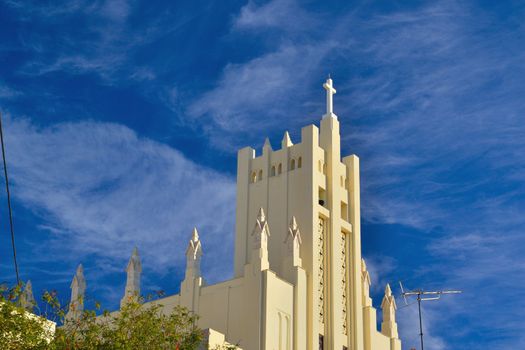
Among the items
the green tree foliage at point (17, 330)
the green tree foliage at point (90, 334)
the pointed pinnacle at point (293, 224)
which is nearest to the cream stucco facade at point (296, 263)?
the pointed pinnacle at point (293, 224)

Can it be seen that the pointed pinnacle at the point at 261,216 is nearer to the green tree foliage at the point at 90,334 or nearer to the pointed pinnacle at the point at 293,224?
the pointed pinnacle at the point at 293,224

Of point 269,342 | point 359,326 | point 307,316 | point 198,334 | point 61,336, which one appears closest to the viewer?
point 61,336

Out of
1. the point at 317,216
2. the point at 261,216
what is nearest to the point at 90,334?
the point at 261,216

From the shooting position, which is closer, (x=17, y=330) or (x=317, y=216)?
(x=17, y=330)

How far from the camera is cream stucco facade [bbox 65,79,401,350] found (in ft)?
155

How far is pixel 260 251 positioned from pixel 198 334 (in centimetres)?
1245

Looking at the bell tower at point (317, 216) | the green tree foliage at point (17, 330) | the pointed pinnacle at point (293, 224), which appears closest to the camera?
the green tree foliage at point (17, 330)

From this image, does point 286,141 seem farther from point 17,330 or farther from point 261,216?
point 17,330

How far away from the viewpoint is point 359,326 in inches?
2060

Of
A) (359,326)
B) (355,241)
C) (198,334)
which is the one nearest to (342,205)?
(355,241)

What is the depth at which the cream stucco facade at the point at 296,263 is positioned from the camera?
47375mm

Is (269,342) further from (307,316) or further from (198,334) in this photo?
(198,334)

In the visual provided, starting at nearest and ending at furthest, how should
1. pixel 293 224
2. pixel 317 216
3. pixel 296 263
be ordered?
pixel 296 263, pixel 293 224, pixel 317 216

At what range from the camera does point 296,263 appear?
161 feet
